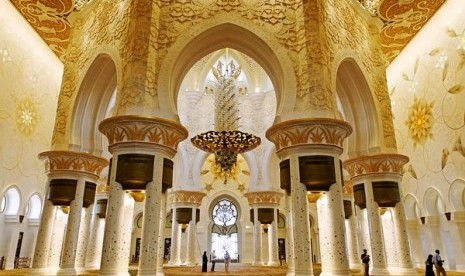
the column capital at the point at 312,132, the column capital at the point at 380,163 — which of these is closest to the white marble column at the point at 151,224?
the column capital at the point at 312,132

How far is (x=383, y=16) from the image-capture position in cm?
1070

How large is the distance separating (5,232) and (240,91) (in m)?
11.2

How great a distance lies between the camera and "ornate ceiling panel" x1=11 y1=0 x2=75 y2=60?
10445 mm

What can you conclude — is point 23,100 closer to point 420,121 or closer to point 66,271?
point 66,271

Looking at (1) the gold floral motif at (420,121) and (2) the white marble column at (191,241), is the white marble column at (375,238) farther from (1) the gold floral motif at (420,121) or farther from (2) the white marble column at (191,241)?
(2) the white marble column at (191,241)

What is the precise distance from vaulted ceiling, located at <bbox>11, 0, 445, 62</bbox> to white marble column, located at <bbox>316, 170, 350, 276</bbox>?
6.46 metres

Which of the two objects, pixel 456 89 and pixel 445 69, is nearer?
pixel 456 89

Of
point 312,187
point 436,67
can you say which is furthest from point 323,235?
point 436,67

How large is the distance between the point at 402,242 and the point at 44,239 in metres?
8.15

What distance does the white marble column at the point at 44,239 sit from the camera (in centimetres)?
764

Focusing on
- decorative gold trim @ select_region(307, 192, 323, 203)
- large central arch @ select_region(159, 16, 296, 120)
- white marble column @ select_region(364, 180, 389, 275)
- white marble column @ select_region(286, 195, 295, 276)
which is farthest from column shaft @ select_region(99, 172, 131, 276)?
white marble column @ select_region(364, 180, 389, 275)

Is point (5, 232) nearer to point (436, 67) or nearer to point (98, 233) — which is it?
point (98, 233)

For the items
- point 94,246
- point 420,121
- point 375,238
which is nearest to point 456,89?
point 420,121

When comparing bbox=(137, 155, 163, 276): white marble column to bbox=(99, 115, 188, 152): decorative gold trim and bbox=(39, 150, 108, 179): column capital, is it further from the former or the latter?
bbox=(39, 150, 108, 179): column capital
